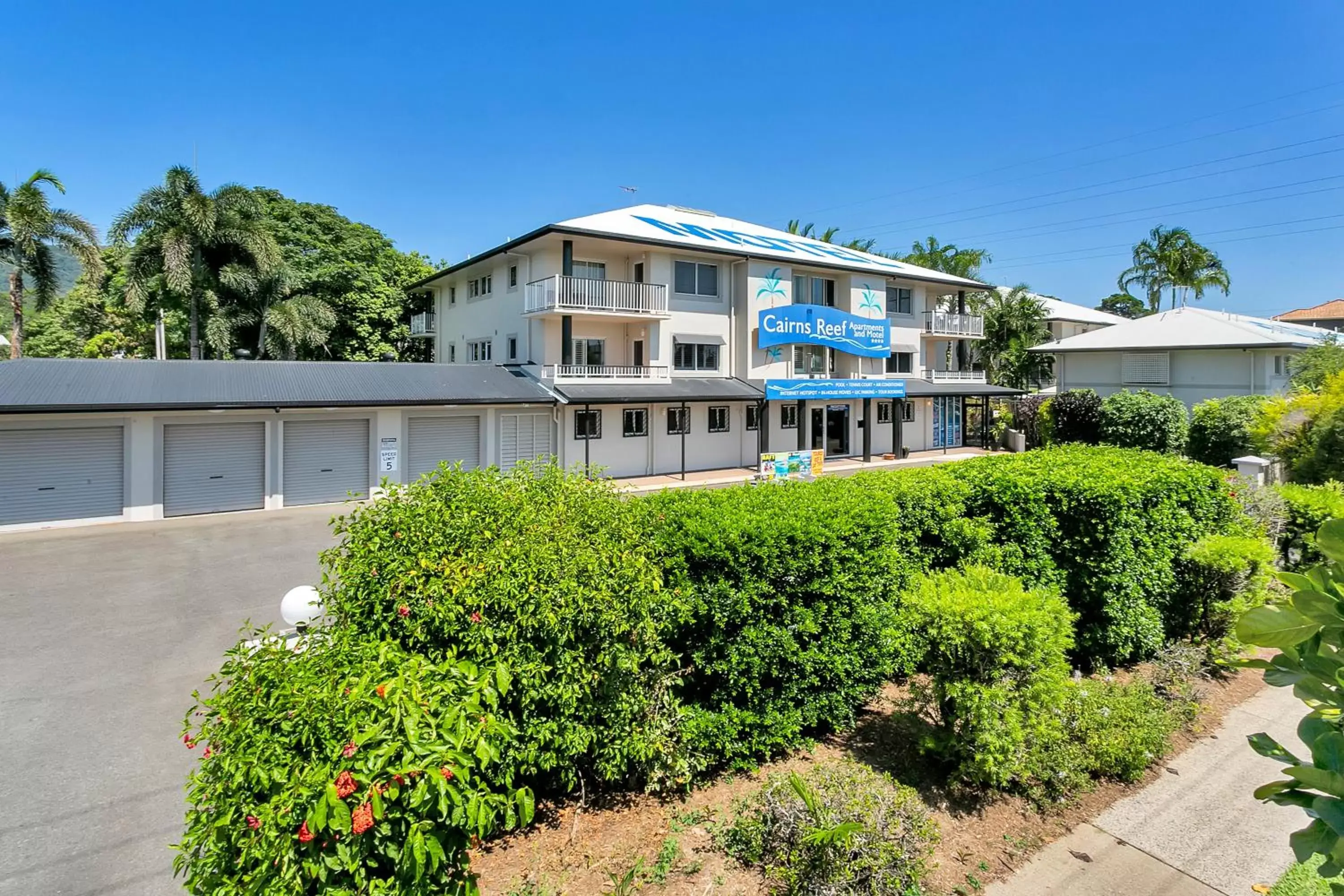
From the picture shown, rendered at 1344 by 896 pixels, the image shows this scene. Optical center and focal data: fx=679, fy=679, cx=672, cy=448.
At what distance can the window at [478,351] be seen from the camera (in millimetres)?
29719

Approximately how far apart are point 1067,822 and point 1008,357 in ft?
140

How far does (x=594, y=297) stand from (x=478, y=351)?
8.62m

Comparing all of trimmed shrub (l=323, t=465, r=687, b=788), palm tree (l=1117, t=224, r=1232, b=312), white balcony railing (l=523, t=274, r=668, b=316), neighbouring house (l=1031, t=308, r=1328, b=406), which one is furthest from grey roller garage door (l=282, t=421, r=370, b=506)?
palm tree (l=1117, t=224, r=1232, b=312)

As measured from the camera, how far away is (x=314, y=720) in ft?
9.41

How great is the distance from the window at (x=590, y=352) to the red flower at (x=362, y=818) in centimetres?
2349

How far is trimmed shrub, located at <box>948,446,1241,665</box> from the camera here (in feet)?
24.6

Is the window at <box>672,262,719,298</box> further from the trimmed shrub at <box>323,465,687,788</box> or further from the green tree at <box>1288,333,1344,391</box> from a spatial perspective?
the trimmed shrub at <box>323,465,687,788</box>

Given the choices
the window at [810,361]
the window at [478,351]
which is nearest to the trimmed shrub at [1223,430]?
the window at [810,361]

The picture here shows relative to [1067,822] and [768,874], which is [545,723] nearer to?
[768,874]

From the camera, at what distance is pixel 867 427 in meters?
32.8

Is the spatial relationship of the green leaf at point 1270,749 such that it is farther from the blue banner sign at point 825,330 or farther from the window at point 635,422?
the blue banner sign at point 825,330

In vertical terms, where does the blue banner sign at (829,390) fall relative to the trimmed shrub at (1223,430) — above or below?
above

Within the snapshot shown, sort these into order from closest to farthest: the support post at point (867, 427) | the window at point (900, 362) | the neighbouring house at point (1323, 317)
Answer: the support post at point (867, 427), the window at point (900, 362), the neighbouring house at point (1323, 317)

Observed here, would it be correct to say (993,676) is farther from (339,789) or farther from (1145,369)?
(1145,369)
